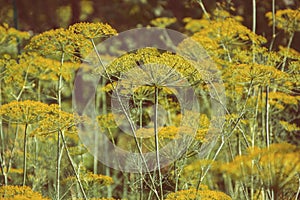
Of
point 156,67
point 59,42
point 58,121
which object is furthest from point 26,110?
point 156,67

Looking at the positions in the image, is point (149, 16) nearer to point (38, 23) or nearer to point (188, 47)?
point (38, 23)

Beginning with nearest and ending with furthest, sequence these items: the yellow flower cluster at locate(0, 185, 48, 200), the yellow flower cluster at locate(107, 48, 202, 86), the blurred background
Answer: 1. the yellow flower cluster at locate(0, 185, 48, 200)
2. the yellow flower cluster at locate(107, 48, 202, 86)
3. the blurred background

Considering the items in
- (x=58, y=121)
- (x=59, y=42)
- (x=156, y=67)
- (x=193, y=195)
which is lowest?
(x=193, y=195)

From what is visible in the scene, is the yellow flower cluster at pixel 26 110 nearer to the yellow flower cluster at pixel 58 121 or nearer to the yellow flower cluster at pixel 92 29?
the yellow flower cluster at pixel 58 121

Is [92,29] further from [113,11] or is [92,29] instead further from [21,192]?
[113,11]

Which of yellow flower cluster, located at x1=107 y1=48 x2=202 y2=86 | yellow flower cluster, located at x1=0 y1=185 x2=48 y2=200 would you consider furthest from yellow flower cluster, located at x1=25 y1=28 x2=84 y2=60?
yellow flower cluster, located at x1=0 y1=185 x2=48 y2=200

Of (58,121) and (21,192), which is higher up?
(58,121)

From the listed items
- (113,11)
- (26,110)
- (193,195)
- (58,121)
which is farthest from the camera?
(113,11)

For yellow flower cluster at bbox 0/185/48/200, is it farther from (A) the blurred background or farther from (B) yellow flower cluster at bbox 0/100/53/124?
(A) the blurred background

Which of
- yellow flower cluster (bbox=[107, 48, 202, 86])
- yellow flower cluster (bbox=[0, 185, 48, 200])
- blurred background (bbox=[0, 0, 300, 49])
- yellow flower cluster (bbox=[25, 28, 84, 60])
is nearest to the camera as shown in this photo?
yellow flower cluster (bbox=[0, 185, 48, 200])

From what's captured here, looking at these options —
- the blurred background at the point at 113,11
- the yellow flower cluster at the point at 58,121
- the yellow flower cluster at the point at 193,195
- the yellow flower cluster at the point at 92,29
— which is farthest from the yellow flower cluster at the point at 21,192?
the blurred background at the point at 113,11

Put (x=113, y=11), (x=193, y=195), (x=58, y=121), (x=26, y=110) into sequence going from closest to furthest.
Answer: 1. (x=193, y=195)
2. (x=58, y=121)
3. (x=26, y=110)
4. (x=113, y=11)

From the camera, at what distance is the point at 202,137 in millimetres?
3252

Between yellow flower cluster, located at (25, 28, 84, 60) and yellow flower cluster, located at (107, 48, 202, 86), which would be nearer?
yellow flower cluster, located at (107, 48, 202, 86)
